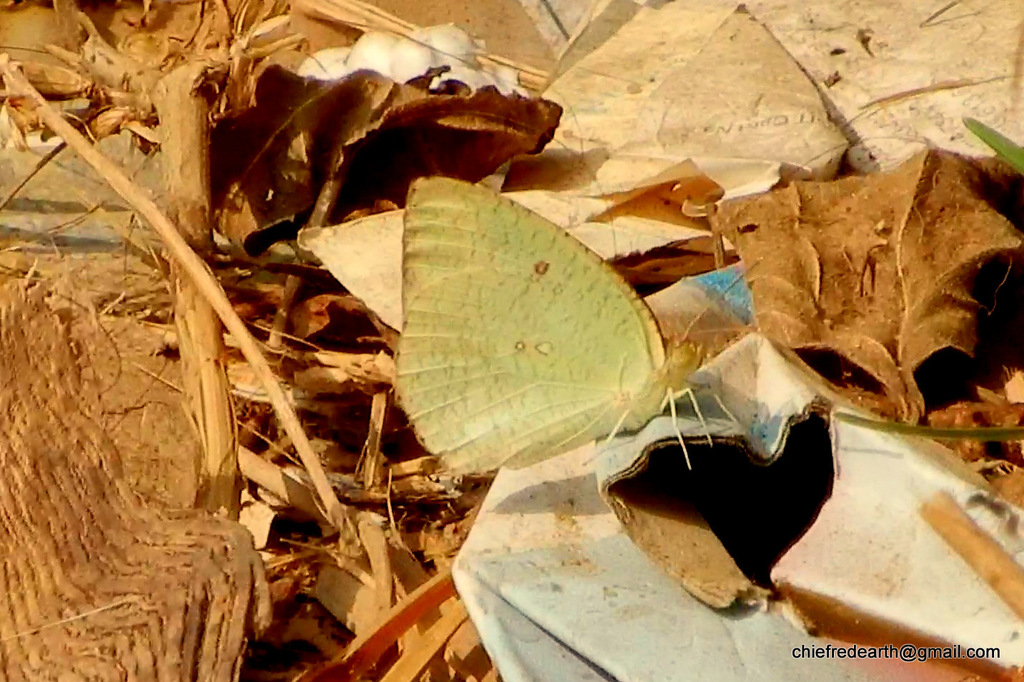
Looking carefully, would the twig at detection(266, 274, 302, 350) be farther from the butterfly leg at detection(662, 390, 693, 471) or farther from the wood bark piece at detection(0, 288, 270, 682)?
the butterfly leg at detection(662, 390, 693, 471)

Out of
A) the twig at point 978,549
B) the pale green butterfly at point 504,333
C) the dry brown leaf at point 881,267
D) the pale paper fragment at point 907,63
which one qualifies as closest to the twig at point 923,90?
the pale paper fragment at point 907,63

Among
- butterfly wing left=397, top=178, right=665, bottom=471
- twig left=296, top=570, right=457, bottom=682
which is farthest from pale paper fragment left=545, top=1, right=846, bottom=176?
twig left=296, top=570, right=457, bottom=682

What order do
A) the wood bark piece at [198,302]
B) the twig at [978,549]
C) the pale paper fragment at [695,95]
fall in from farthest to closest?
the pale paper fragment at [695,95] < the wood bark piece at [198,302] < the twig at [978,549]

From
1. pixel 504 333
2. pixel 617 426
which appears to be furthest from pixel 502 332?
pixel 617 426

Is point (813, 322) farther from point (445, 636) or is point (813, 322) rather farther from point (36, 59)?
point (36, 59)

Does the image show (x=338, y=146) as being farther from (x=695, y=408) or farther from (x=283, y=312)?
(x=695, y=408)

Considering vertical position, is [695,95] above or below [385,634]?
above

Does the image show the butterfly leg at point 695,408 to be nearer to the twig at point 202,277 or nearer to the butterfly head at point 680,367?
the butterfly head at point 680,367
